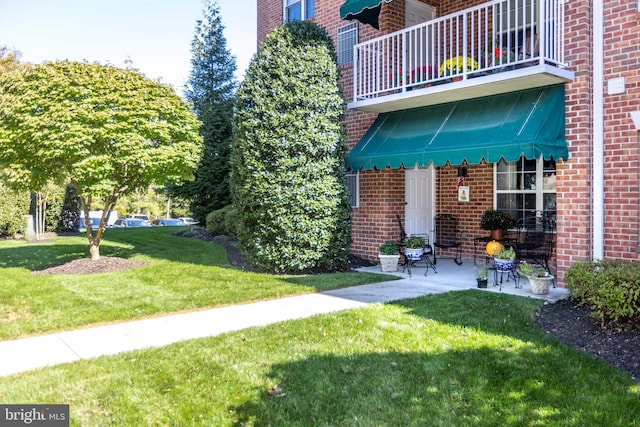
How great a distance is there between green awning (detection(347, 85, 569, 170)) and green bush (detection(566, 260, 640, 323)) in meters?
2.11

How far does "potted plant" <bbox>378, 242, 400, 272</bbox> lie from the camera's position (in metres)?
10.0

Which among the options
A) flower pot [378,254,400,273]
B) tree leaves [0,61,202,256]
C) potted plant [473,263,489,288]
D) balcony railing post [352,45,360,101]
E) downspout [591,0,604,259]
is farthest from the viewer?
balcony railing post [352,45,360,101]

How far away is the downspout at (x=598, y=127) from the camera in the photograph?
757 cm

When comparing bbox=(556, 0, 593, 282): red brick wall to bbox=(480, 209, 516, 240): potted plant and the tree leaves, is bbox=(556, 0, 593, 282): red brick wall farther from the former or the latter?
the tree leaves

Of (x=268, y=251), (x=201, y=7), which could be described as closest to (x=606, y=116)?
(x=268, y=251)

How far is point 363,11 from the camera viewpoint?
10.3 meters

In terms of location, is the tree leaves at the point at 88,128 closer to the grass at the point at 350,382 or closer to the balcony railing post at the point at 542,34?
the grass at the point at 350,382

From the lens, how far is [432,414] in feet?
12.3

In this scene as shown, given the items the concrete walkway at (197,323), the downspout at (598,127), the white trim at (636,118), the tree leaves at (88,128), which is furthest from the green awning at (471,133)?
the tree leaves at (88,128)

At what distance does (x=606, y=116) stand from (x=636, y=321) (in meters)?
3.54

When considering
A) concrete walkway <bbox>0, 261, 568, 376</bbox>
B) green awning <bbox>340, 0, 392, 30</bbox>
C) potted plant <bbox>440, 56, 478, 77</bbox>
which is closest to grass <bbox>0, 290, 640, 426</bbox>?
concrete walkway <bbox>0, 261, 568, 376</bbox>

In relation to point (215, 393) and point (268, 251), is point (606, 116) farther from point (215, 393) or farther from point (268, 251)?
point (215, 393)

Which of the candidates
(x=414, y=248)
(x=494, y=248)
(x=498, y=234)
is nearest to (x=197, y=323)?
(x=414, y=248)

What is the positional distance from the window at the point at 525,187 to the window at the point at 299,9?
263 inches
